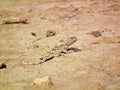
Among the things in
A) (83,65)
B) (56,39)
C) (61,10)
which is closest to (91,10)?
(61,10)

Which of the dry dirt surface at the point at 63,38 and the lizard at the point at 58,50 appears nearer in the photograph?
the dry dirt surface at the point at 63,38

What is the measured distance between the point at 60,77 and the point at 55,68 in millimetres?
391

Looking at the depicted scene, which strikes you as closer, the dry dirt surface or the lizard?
the dry dirt surface

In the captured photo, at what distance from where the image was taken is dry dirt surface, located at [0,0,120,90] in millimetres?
5000

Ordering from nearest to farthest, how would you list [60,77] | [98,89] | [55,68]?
[98,89], [60,77], [55,68]

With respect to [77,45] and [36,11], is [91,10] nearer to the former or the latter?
[36,11]

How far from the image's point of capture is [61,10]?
8867mm

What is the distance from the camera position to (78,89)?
4672mm

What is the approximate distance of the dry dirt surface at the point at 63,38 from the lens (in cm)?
500

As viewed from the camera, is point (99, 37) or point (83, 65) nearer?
point (83, 65)

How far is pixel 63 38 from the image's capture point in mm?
6820

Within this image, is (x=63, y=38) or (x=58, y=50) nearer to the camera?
(x=58, y=50)

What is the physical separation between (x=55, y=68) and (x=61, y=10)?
3712mm

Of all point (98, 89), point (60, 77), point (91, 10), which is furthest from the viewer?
point (91, 10)
